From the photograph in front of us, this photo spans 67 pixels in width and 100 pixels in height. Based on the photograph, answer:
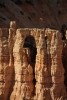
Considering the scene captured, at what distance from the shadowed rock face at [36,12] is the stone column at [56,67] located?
28.6 metres

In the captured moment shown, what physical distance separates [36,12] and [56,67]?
44621 mm

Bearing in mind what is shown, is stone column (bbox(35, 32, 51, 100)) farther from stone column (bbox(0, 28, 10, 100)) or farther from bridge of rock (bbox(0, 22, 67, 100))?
stone column (bbox(0, 28, 10, 100))

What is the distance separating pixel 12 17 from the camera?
5459 cm

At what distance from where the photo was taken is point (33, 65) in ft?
80.4

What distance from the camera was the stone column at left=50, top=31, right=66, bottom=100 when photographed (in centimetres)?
2377

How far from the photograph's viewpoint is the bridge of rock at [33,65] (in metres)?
23.8

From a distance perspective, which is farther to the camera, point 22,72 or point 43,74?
point 22,72

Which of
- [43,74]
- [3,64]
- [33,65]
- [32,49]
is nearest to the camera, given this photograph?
[43,74]

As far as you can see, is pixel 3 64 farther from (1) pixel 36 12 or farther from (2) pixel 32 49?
(1) pixel 36 12

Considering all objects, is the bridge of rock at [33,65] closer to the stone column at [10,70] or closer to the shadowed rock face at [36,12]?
the stone column at [10,70]

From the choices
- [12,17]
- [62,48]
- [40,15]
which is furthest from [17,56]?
[40,15]

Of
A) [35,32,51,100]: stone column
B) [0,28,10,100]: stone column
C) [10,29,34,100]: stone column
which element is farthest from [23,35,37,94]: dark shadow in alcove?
[0,28,10,100]: stone column

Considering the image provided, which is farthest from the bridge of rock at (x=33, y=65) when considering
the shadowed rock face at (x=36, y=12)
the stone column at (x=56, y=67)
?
the shadowed rock face at (x=36, y=12)

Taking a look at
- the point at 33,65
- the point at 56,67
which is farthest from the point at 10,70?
the point at 56,67
